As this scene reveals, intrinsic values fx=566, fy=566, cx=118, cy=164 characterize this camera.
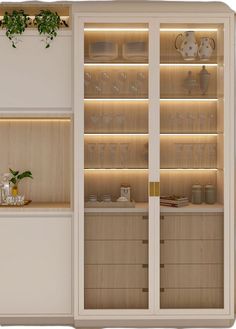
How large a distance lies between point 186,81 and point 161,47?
373mm

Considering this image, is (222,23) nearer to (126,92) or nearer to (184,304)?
(126,92)

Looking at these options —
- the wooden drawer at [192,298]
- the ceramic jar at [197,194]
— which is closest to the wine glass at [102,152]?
the ceramic jar at [197,194]

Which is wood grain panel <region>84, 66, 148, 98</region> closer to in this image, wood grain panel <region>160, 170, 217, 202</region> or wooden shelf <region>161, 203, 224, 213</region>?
wood grain panel <region>160, 170, 217, 202</region>

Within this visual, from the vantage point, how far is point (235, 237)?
4.88 metres

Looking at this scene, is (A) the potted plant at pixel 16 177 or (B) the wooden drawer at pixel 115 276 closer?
(B) the wooden drawer at pixel 115 276

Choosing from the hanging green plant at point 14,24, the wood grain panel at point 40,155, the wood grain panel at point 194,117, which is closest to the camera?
the hanging green plant at point 14,24

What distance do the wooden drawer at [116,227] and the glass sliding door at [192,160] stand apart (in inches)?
7.5

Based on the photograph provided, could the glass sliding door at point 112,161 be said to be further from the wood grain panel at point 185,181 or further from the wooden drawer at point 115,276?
the wood grain panel at point 185,181

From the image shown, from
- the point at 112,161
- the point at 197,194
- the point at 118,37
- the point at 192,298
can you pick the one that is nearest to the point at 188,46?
the point at 118,37

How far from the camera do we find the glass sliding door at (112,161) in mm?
4875

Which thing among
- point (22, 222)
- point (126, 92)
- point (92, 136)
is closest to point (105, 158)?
point (92, 136)

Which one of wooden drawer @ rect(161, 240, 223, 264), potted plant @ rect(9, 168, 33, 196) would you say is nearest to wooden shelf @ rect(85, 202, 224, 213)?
wooden drawer @ rect(161, 240, 223, 264)

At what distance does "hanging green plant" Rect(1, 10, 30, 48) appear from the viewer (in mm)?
4844

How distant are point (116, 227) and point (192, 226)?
0.66m
